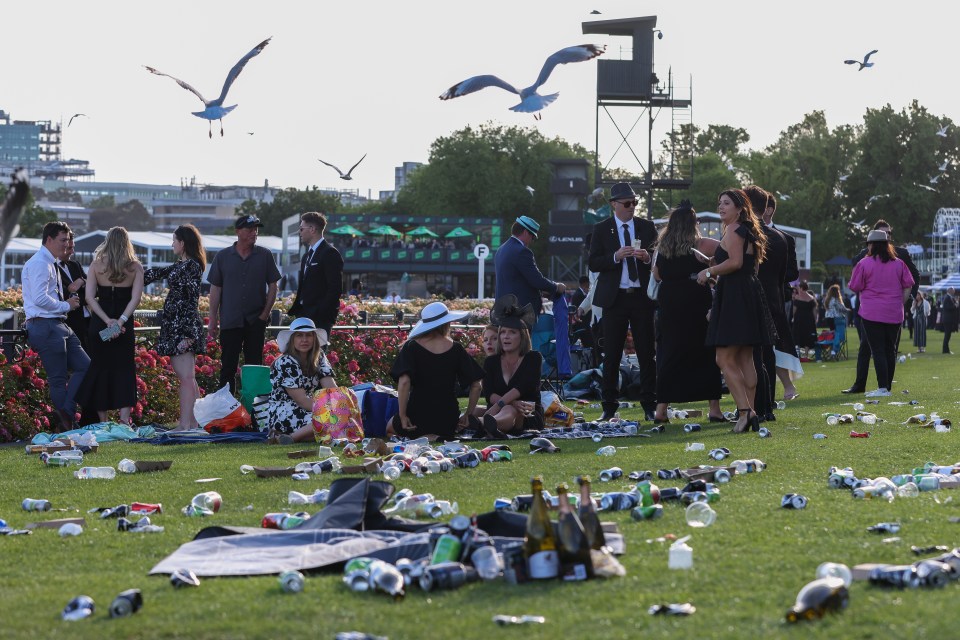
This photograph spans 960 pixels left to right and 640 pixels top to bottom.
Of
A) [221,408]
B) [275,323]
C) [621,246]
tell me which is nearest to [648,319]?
[621,246]

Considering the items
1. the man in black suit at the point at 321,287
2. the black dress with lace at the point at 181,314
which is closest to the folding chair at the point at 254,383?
the black dress with lace at the point at 181,314

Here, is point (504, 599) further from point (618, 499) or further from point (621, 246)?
point (621, 246)

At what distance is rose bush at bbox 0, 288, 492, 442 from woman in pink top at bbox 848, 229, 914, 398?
5.20 meters

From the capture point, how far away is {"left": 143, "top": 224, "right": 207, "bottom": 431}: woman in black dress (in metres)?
12.5

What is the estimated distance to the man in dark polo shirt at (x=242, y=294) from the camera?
505 inches

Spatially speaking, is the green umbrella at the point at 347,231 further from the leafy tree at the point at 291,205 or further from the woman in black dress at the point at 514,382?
the woman in black dress at the point at 514,382

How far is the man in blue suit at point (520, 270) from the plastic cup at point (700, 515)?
265 inches

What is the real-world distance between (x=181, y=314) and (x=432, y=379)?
9.93ft

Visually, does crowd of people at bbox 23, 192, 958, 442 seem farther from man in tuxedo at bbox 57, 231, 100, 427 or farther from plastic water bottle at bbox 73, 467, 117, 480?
plastic water bottle at bbox 73, 467, 117, 480

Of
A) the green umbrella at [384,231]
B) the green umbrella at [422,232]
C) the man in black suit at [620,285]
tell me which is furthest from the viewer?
the green umbrella at [422,232]

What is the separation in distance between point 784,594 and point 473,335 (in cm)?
1607

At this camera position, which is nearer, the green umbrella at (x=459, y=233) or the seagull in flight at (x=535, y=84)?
the seagull in flight at (x=535, y=84)

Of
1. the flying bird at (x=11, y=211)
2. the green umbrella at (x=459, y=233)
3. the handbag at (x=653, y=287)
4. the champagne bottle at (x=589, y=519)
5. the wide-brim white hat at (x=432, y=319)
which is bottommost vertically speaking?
the champagne bottle at (x=589, y=519)

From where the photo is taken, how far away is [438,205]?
106 metres
